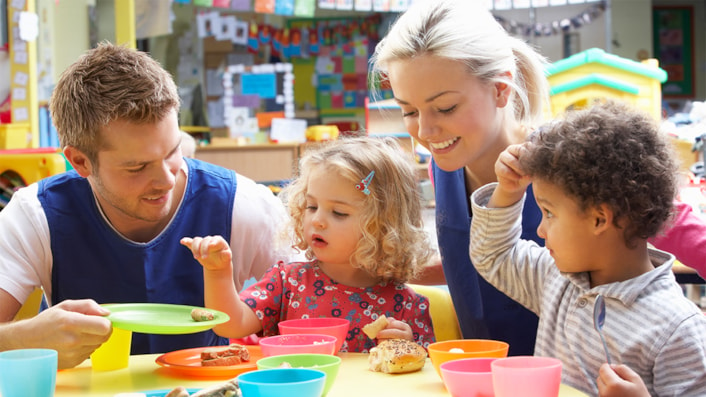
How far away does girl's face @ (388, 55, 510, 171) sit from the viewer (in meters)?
1.70

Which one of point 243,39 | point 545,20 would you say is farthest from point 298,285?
point 545,20

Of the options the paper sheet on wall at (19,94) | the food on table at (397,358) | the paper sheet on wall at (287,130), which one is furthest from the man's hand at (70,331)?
the paper sheet on wall at (287,130)

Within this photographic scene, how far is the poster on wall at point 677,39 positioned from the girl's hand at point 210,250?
11.5 metres

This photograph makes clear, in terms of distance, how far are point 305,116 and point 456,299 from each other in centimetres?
759

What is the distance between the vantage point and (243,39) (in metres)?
7.72

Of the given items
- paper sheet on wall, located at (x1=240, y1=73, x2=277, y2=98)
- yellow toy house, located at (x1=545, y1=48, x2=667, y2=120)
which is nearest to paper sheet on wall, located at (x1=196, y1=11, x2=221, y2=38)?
paper sheet on wall, located at (x1=240, y1=73, x2=277, y2=98)

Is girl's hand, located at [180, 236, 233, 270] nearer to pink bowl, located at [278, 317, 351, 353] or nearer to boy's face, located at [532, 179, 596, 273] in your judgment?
pink bowl, located at [278, 317, 351, 353]

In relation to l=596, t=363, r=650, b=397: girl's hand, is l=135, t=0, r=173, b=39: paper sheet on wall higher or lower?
higher

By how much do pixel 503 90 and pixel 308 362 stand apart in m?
0.87

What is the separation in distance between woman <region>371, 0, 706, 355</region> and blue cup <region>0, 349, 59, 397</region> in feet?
3.01

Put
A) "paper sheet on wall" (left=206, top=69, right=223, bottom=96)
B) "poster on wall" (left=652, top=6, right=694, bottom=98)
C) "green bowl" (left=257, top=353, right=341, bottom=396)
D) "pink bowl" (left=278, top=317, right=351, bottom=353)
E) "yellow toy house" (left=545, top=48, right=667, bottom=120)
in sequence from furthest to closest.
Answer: "poster on wall" (left=652, top=6, right=694, bottom=98), "paper sheet on wall" (left=206, top=69, right=223, bottom=96), "yellow toy house" (left=545, top=48, right=667, bottom=120), "pink bowl" (left=278, top=317, right=351, bottom=353), "green bowl" (left=257, top=353, right=341, bottom=396)

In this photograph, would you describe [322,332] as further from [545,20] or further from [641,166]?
[545,20]

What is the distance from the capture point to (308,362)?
1.24 meters

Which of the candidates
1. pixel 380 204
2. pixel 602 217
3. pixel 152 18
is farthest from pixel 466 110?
pixel 152 18
